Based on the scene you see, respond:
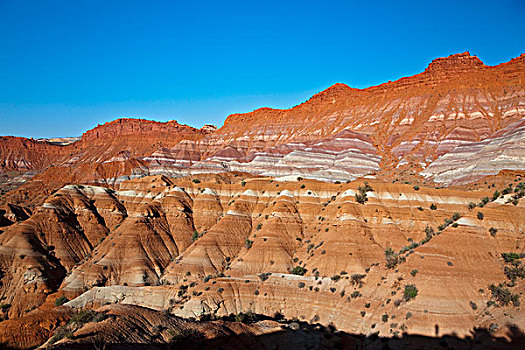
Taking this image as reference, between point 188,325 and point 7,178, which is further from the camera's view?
point 7,178

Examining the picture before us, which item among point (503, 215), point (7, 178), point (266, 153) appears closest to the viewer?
point (503, 215)

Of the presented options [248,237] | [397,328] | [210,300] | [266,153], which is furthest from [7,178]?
[397,328]

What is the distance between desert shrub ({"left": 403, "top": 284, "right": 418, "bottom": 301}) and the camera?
28.7 m

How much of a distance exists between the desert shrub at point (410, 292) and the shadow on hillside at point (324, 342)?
3477 millimetres

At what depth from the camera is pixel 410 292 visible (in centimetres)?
2891

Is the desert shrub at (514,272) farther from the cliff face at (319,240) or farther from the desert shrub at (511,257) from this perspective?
the desert shrub at (511,257)

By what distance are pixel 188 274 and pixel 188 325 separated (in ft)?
71.1

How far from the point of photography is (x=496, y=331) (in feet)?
76.9

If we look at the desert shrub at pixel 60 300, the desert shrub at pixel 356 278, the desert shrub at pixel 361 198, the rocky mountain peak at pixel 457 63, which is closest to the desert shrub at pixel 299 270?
the desert shrub at pixel 356 278

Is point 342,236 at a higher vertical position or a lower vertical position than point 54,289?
higher

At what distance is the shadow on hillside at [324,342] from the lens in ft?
72.6

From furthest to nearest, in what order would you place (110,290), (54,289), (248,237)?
(248,237) → (54,289) → (110,290)

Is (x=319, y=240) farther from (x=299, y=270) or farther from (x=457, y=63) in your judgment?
(x=457, y=63)

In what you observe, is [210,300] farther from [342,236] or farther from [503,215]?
[503,215]
